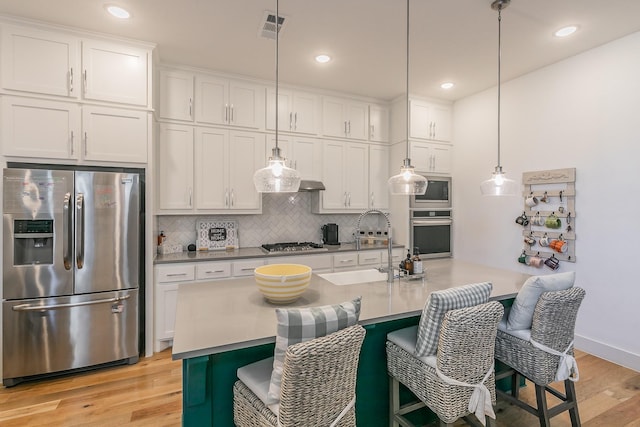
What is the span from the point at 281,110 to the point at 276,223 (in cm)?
133

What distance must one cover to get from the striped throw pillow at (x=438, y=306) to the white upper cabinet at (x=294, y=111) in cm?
283

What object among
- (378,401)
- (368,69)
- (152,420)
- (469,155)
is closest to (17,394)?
(152,420)

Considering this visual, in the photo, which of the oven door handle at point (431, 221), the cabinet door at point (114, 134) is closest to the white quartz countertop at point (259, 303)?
the cabinet door at point (114, 134)

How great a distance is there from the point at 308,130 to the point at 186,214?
66.0 inches

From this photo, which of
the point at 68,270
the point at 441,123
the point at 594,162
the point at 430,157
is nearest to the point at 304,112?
the point at 430,157

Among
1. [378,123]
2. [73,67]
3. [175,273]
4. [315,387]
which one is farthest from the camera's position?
[378,123]

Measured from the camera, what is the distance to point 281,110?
12.6 ft

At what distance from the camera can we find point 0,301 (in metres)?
2.48

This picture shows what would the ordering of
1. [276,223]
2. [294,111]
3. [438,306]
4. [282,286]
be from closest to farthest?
[438,306] → [282,286] → [294,111] → [276,223]

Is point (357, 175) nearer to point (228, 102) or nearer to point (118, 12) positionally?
point (228, 102)

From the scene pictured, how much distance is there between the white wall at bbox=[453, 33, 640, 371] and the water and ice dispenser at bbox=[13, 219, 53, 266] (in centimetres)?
432

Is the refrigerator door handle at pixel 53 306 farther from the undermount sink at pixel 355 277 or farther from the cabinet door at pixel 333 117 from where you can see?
the cabinet door at pixel 333 117

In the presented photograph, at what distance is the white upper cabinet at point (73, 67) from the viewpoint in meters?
2.54

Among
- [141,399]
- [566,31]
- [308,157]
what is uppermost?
[566,31]
